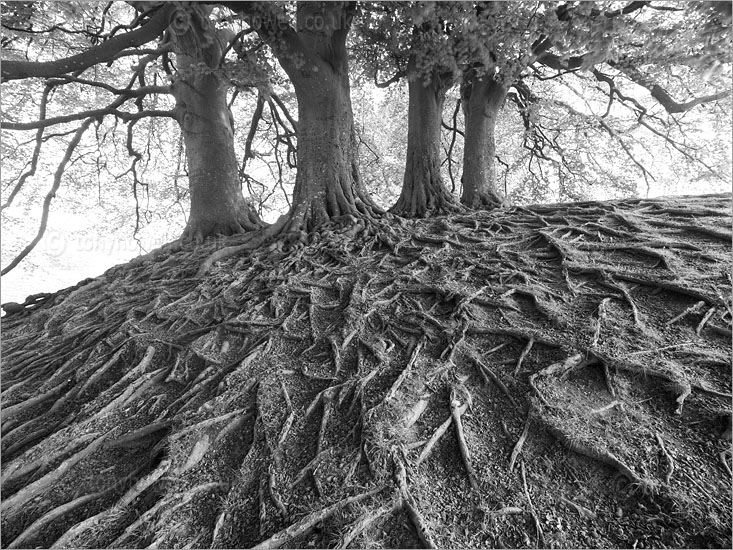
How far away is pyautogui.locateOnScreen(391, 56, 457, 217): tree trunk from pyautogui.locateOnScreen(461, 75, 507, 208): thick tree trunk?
23.8 inches

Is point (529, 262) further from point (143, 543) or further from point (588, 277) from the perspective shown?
point (143, 543)

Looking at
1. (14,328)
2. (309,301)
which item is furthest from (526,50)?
(14,328)

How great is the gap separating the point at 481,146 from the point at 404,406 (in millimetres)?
5842

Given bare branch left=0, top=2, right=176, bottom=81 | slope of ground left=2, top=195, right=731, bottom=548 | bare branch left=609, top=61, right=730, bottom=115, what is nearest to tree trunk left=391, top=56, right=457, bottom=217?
slope of ground left=2, top=195, right=731, bottom=548

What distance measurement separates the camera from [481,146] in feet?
21.4

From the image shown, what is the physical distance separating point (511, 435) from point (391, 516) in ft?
2.50

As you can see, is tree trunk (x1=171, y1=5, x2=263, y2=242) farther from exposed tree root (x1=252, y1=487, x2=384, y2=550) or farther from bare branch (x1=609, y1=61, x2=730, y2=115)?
bare branch (x1=609, y1=61, x2=730, y2=115)

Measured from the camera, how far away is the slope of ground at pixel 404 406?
1.52 metres

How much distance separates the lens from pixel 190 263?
466 cm

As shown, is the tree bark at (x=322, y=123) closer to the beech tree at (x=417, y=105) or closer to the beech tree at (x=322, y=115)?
the beech tree at (x=322, y=115)

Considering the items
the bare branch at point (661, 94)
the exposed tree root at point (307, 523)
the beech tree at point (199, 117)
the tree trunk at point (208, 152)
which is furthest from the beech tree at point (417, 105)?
the exposed tree root at point (307, 523)

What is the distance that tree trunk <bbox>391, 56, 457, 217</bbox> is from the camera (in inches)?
239

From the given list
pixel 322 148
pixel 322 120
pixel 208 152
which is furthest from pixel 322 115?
pixel 208 152

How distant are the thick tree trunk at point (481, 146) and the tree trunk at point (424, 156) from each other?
1.98 feet
